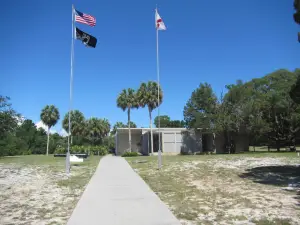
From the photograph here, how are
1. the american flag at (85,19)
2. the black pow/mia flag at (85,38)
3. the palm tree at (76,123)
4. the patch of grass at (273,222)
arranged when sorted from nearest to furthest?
the patch of grass at (273,222) → the american flag at (85,19) → the black pow/mia flag at (85,38) → the palm tree at (76,123)

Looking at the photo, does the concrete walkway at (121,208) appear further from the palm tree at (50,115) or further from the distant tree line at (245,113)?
the palm tree at (50,115)

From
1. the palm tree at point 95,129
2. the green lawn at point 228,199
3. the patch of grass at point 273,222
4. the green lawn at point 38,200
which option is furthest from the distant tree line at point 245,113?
the patch of grass at point 273,222

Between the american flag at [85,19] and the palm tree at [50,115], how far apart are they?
111ft

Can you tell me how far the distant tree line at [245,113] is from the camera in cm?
3409

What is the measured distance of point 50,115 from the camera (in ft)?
155

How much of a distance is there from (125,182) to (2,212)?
523 cm

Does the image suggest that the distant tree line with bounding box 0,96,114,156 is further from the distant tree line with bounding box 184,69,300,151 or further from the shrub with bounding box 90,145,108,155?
the distant tree line with bounding box 184,69,300,151

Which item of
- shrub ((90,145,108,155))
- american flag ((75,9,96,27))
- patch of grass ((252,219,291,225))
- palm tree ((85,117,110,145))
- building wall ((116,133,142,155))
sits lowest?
patch of grass ((252,219,291,225))

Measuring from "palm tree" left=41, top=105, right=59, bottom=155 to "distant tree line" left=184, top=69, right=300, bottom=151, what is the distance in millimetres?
23235

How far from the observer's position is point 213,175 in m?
13.1

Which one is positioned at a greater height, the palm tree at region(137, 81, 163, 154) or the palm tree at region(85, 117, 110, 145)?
the palm tree at region(137, 81, 163, 154)

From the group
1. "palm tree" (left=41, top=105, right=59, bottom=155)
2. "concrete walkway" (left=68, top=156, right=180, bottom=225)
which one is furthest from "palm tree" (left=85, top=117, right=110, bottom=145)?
"concrete walkway" (left=68, top=156, right=180, bottom=225)

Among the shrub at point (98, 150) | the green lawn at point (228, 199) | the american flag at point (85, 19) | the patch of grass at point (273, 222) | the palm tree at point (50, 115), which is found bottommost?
the patch of grass at point (273, 222)

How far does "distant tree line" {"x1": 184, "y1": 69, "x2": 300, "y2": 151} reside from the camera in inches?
1342
